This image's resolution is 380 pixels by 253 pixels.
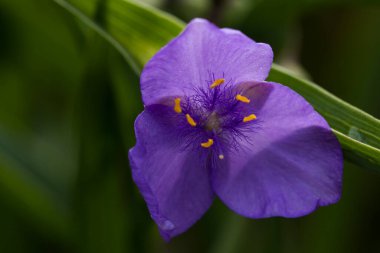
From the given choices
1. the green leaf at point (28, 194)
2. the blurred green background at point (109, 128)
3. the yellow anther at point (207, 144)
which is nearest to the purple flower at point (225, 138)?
the yellow anther at point (207, 144)

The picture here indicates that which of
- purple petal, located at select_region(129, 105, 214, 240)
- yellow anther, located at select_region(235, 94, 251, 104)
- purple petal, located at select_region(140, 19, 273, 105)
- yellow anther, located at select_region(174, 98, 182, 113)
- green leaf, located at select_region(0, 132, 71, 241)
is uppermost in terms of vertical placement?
purple petal, located at select_region(140, 19, 273, 105)

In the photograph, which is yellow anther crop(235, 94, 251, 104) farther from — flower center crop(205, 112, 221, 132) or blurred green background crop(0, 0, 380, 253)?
blurred green background crop(0, 0, 380, 253)

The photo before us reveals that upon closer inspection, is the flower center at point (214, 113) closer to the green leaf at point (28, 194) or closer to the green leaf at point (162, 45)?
the green leaf at point (162, 45)

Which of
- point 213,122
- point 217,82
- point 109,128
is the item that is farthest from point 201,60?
point 109,128

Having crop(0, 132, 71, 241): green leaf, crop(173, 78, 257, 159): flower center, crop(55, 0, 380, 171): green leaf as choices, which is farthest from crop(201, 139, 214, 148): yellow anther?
crop(0, 132, 71, 241): green leaf

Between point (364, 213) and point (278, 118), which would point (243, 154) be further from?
point (364, 213)

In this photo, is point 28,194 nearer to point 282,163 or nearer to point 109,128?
point 109,128

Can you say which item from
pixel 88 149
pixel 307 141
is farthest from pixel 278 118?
pixel 88 149
